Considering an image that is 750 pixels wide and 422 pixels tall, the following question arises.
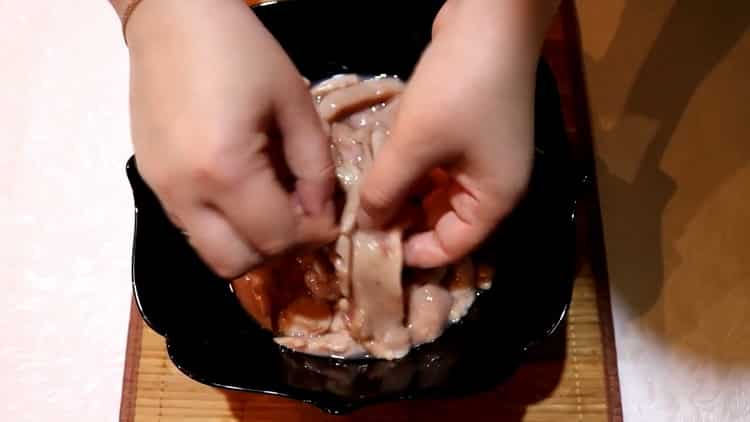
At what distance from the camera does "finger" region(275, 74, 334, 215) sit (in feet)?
2.40

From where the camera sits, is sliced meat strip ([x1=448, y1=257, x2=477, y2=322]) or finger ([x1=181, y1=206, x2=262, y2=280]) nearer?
finger ([x1=181, y1=206, x2=262, y2=280])

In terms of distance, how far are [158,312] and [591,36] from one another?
2.64ft

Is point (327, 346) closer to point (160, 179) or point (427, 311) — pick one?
point (427, 311)

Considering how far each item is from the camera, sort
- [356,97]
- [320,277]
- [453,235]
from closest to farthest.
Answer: [453,235]
[320,277]
[356,97]

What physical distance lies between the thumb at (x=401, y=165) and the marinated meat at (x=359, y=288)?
9 cm

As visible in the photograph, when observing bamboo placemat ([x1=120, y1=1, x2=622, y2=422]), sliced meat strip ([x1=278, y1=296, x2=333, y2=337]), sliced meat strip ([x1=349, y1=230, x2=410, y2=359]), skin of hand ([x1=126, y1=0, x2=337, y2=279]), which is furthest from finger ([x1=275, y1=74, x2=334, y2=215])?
bamboo placemat ([x1=120, y1=1, x2=622, y2=422])

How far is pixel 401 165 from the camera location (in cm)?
71

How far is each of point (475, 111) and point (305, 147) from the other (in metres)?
0.19

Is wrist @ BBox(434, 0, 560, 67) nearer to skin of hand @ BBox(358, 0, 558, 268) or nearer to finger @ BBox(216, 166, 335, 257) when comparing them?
skin of hand @ BBox(358, 0, 558, 268)

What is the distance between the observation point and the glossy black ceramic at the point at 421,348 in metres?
0.81

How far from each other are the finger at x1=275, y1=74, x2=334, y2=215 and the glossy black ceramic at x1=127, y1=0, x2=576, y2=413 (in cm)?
22

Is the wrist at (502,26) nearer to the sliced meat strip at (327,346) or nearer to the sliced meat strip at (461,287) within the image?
the sliced meat strip at (461,287)

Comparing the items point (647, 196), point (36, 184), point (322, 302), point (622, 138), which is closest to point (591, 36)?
point (622, 138)

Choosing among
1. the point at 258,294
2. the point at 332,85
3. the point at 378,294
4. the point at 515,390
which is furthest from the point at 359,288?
the point at 332,85
